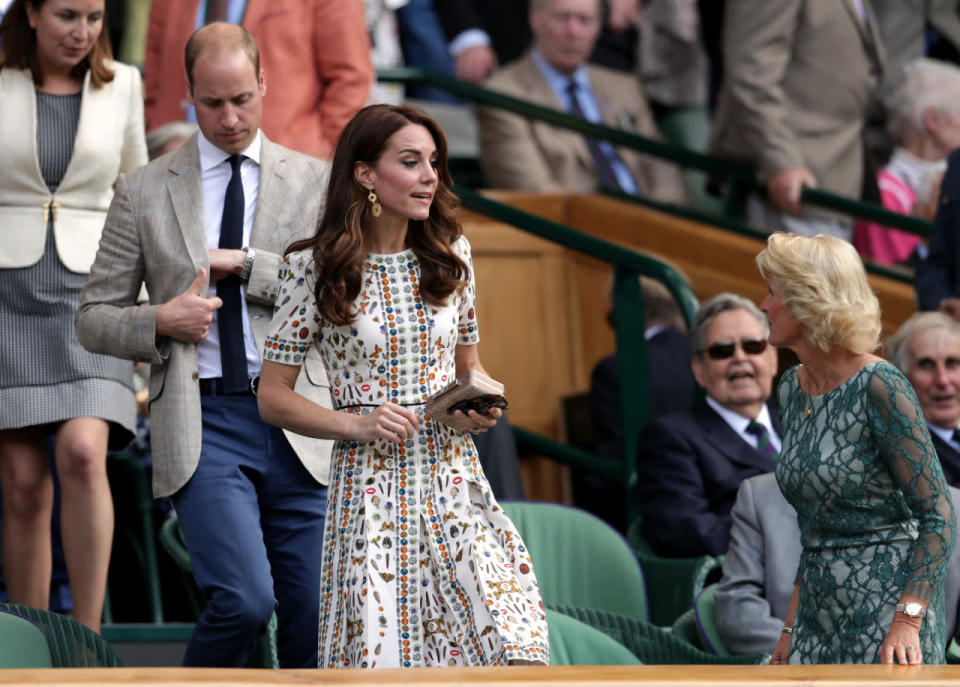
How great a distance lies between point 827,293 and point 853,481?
0.37 metres

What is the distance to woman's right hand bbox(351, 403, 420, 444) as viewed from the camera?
3.17m

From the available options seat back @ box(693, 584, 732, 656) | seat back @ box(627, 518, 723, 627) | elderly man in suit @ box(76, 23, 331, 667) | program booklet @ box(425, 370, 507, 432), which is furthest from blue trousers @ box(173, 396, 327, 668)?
seat back @ box(627, 518, 723, 627)

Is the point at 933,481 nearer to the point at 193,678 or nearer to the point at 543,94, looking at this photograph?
the point at 193,678

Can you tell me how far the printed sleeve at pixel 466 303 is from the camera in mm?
3449

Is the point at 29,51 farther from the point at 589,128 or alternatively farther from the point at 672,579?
the point at 589,128

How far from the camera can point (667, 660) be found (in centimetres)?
384

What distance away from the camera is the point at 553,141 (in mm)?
7246

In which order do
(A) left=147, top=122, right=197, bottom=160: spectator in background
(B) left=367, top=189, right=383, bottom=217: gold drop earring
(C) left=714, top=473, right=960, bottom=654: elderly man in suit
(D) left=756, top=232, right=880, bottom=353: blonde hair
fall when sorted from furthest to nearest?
(A) left=147, top=122, right=197, bottom=160: spectator in background → (C) left=714, top=473, right=960, bottom=654: elderly man in suit → (B) left=367, top=189, right=383, bottom=217: gold drop earring → (D) left=756, top=232, right=880, bottom=353: blonde hair

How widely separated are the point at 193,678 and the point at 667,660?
1.56m

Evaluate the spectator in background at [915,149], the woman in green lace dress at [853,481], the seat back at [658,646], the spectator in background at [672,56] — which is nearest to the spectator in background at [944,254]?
the spectator in background at [915,149]

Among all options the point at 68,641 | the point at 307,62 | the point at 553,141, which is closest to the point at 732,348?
the point at 307,62

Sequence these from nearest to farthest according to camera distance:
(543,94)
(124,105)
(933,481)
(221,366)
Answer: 1. (933,481)
2. (221,366)
3. (124,105)
4. (543,94)

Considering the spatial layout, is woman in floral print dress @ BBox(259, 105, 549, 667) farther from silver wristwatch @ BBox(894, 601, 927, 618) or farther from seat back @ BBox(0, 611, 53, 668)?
silver wristwatch @ BBox(894, 601, 927, 618)

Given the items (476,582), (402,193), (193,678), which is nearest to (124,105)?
(402,193)
